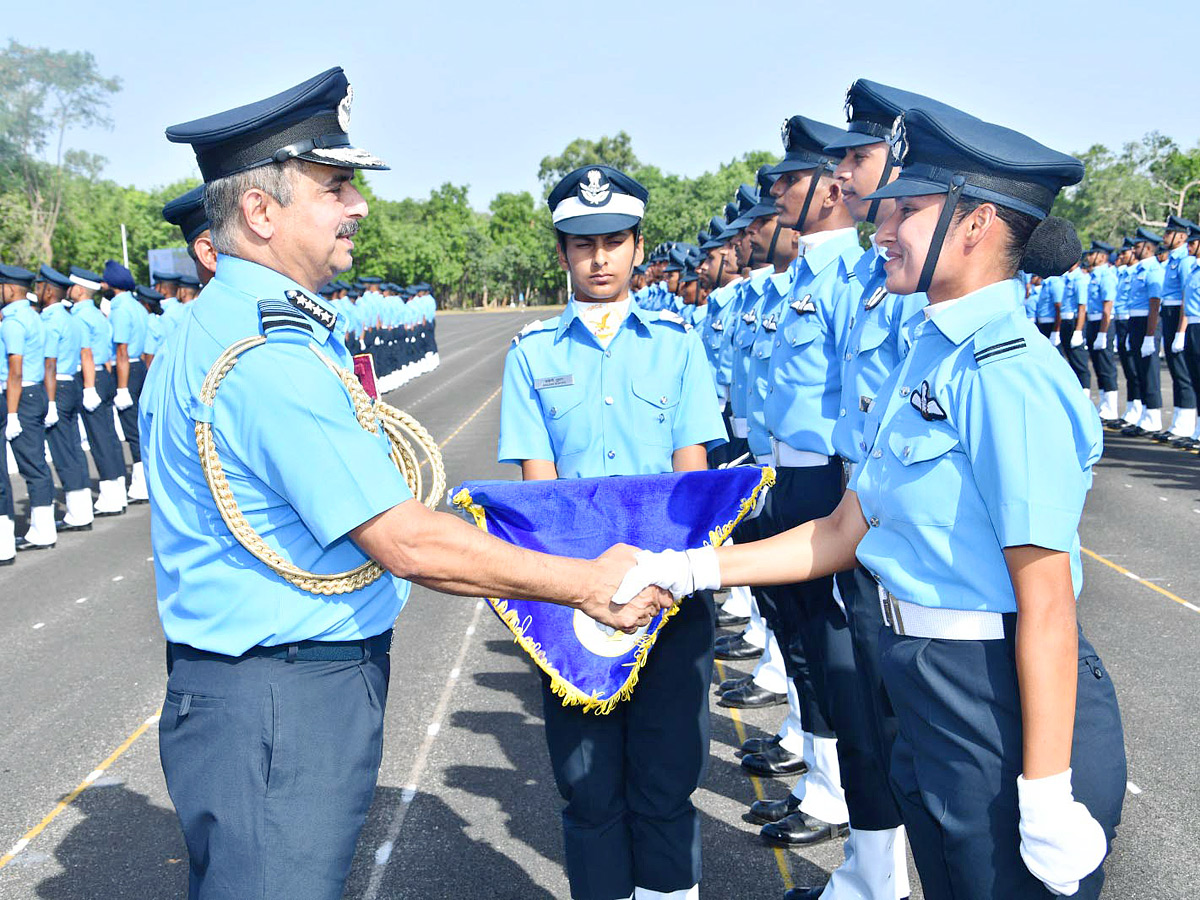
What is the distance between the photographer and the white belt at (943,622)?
211 cm

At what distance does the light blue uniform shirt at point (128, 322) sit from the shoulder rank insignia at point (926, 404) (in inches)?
469

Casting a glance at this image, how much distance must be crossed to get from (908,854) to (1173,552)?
17.6 feet

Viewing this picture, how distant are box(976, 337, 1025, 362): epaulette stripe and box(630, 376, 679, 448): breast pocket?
152 centimetres

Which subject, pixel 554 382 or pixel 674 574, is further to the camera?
pixel 554 382

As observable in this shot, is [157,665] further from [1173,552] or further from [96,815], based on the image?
[1173,552]

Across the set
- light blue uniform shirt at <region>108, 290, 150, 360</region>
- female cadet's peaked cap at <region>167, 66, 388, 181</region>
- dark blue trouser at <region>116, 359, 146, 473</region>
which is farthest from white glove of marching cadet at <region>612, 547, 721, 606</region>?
dark blue trouser at <region>116, 359, 146, 473</region>

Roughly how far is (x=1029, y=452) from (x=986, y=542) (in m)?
0.22

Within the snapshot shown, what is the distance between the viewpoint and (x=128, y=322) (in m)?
12.5

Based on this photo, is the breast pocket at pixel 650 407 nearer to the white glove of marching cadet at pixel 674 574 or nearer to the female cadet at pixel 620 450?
the female cadet at pixel 620 450

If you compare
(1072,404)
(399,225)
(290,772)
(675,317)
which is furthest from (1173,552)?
(399,225)

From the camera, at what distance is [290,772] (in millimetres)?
2236

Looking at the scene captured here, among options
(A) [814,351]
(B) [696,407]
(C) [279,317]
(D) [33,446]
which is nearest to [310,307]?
(C) [279,317]

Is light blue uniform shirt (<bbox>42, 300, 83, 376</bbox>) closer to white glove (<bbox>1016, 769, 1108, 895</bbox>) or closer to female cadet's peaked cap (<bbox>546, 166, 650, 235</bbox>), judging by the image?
female cadet's peaked cap (<bbox>546, 166, 650, 235</bbox>)

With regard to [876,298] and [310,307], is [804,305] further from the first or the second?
[310,307]
